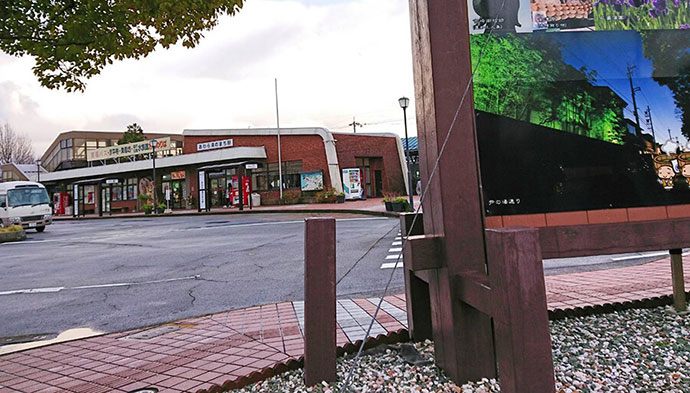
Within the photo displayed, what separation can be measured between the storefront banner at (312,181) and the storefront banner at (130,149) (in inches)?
630

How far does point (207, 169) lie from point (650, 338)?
3345cm

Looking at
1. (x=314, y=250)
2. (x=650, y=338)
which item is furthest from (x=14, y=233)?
(x=650, y=338)

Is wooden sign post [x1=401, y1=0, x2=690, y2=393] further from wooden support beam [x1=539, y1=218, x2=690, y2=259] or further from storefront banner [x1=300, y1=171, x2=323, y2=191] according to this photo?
storefront banner [x1=300, y1=171, x2=323, y2=191]

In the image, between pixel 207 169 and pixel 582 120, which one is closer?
pixel 582 120

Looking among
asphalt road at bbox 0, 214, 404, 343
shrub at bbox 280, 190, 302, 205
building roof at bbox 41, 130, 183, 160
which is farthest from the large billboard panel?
building roof at bbox 41, 130, 183, 160

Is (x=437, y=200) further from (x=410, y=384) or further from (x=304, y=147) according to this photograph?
(x=304, y=147)

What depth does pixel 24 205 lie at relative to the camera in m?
20.9

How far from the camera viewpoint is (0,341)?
4223mm

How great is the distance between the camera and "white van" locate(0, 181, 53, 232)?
20.4 metres

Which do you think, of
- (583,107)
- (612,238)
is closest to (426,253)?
(612,238)

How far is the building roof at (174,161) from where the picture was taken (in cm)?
3284

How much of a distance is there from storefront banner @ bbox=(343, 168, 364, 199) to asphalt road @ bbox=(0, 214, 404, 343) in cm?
1919

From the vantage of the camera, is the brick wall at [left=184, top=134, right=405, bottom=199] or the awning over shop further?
the awning over shop

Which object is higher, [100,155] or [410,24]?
[100,155]
